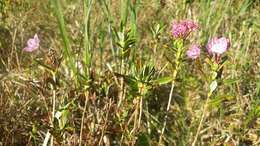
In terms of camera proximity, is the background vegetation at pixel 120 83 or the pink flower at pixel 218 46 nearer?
the pink flower at pixel 218 46

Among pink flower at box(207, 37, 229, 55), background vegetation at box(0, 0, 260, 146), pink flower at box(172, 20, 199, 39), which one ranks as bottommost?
background vegetation at box(0, 0, 260, 146)

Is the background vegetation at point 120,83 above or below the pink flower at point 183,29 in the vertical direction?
below

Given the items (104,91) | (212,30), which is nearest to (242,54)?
(212,30)

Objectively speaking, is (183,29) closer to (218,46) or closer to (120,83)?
(218,46)

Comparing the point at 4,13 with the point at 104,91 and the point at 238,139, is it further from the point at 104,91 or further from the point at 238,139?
the point at 238,139

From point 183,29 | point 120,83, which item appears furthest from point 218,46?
point 120,83

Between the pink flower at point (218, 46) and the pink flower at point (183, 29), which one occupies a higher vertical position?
the pink flower at point (183, 29)

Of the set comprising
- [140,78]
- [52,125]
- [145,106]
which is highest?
[140,78]

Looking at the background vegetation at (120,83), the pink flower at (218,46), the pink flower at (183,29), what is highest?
the pink flower at (183,29)
